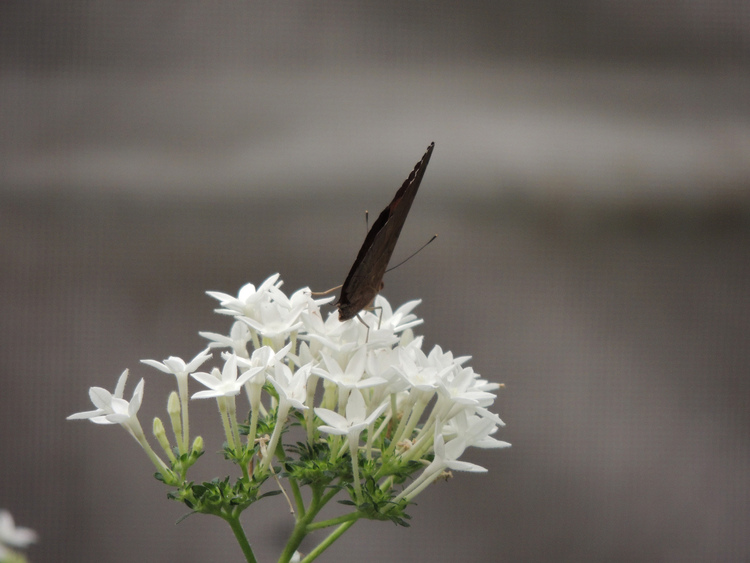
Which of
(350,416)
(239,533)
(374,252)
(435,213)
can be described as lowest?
(239,533)

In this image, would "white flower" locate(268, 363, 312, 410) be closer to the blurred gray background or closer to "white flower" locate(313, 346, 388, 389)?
"white flower" locate(313, 346, 388, 389)

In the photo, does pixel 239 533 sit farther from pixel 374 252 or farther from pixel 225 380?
pixel 374 252

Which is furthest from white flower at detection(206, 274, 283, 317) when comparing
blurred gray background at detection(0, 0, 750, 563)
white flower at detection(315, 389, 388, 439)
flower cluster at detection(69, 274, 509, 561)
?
blurred gray background at detection(0, 0, 750, 563)

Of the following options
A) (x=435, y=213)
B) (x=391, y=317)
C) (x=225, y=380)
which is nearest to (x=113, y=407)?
(x=225, y=380)

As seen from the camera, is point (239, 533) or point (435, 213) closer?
point (239, 533)

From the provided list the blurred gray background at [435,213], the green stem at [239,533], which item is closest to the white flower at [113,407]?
the green stem at [239,533]

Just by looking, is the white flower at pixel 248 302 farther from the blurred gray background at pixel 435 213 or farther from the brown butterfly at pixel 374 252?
the blurred gray background at pixel 435 213
